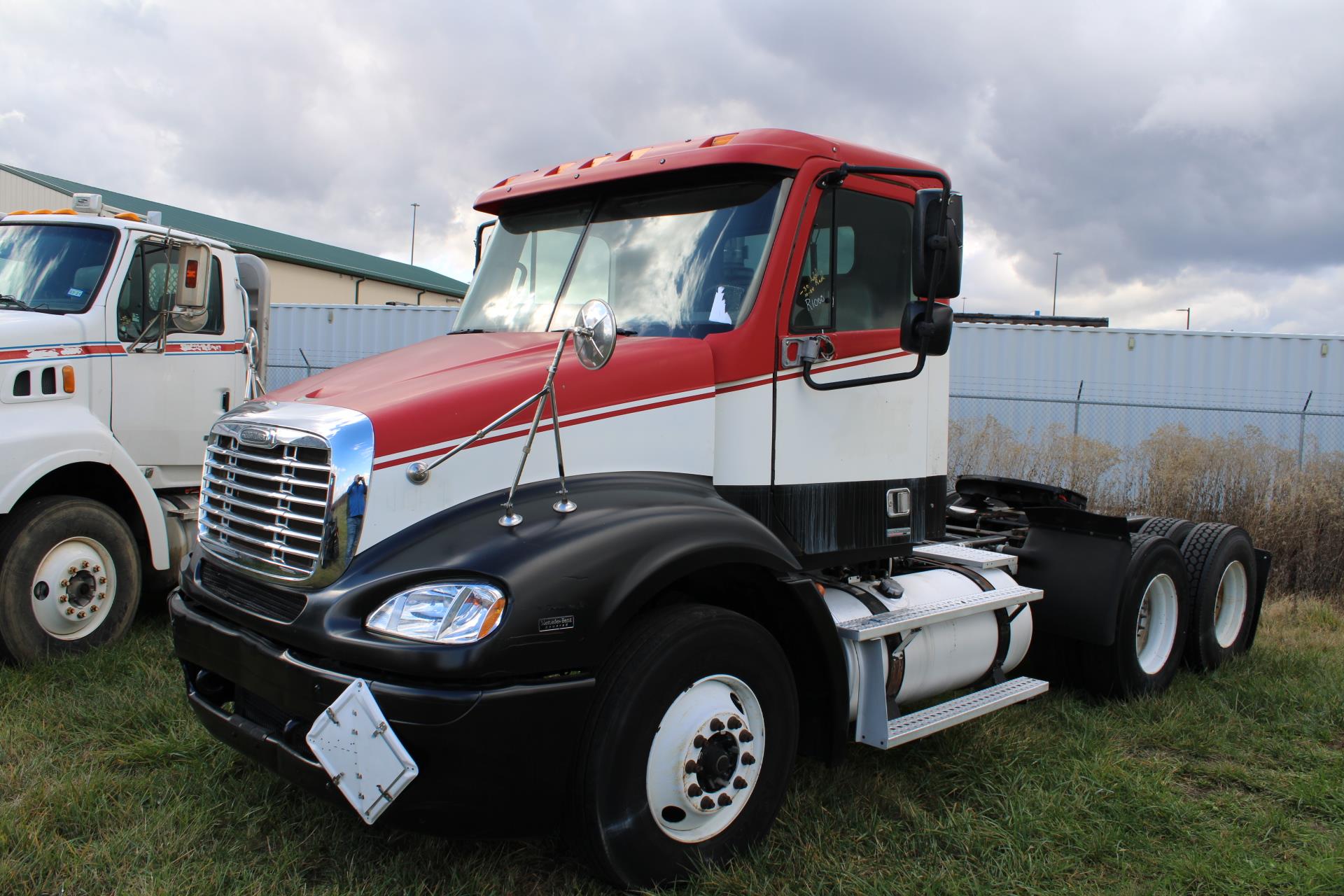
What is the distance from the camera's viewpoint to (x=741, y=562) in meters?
3.37

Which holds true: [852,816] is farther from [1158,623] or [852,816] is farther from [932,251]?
[1158,623]

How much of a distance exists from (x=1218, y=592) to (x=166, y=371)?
22.9 ft

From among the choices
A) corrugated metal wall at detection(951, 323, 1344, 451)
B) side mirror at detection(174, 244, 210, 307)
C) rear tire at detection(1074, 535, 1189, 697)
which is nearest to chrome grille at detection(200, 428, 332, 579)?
side mirror at detection(174, 244, 210, 307)

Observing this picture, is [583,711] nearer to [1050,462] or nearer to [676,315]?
[676,315]

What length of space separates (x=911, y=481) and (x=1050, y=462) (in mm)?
8083

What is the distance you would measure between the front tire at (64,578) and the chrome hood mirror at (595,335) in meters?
4.15

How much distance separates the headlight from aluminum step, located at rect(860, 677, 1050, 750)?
6.05ft

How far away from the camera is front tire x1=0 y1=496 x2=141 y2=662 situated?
→ 5.40m

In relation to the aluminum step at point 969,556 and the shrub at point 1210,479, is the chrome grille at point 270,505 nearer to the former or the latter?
the aluminum step at point 969,556

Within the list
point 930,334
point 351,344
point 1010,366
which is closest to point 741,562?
point 930,334

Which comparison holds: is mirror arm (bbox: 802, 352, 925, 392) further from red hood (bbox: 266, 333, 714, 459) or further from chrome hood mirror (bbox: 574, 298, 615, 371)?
chrome hood mirror (bbox: 574, 298, 615, 371)

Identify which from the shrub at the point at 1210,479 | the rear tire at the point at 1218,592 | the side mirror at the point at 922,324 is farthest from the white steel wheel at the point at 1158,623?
the shrub at the point at 1210,479

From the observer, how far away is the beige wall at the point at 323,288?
120 feet

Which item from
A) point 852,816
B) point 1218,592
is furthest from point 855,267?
point 1218,592
